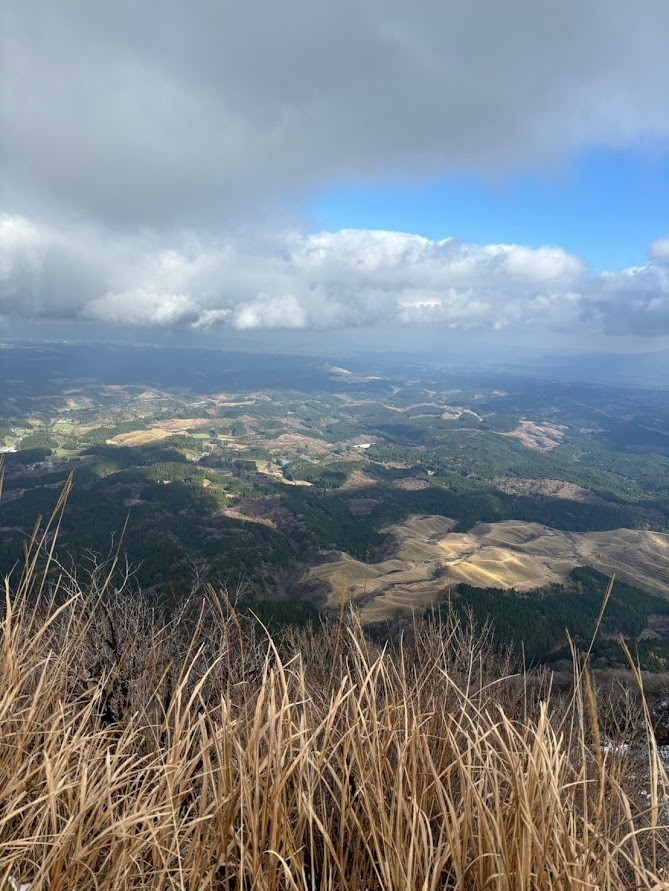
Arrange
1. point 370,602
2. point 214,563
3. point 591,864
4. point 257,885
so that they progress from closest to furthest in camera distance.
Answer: point 257,885
point 591,864
point 370,602
point 214,563

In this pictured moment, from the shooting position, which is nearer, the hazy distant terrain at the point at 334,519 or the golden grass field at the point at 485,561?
the golden grass field at the point at 485,561

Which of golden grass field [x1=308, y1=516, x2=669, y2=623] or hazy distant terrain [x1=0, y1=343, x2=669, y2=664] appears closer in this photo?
golden grass field [x1=308, y1=516, x2=669, y2=623]

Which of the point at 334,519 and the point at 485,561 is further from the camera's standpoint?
the point at 334,519

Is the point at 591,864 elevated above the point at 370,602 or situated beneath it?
elevated above

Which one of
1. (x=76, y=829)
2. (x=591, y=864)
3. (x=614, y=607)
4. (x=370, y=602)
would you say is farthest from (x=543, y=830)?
(x=614, y=607)

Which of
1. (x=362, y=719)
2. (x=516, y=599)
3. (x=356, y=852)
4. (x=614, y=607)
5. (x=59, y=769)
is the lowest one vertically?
(x=614, y=607)

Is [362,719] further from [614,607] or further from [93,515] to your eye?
[93,515]

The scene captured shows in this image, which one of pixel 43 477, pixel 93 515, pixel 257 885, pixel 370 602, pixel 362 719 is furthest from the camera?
pixel 43 477

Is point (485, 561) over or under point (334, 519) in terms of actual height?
over
